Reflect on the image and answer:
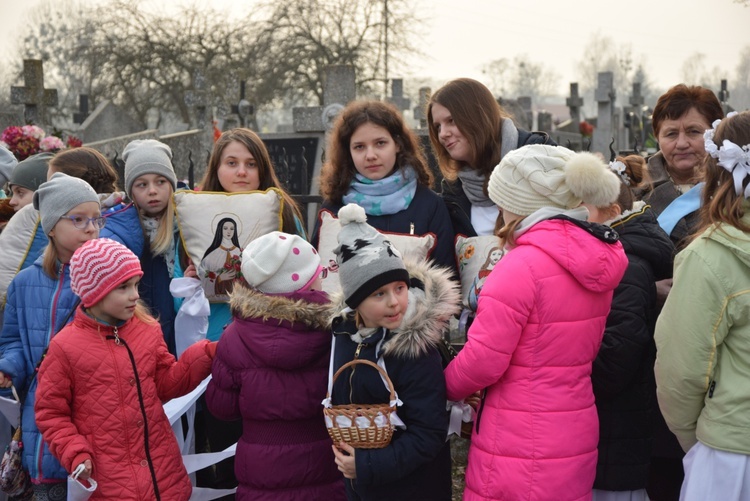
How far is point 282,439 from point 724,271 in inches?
66.6

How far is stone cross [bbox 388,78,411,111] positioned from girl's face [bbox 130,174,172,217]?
67.7ft

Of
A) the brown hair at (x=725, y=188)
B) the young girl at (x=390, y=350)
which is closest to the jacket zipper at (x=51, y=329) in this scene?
the young girl at (x=390, y=350)

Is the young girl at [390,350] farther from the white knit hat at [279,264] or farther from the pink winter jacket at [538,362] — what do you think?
the white knit hat at [279,264]

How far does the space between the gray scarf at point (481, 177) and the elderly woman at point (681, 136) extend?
78 centimetres

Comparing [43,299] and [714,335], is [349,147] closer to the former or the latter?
[43,299]

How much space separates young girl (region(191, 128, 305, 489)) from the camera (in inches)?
156

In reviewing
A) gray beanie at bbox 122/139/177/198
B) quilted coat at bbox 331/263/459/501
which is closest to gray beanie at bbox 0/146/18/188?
gray beanie at bbox 122/139/177/198

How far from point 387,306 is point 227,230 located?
1353mm

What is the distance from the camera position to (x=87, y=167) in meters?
4.14

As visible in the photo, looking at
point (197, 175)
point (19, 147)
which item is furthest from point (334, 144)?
point (197, 175)

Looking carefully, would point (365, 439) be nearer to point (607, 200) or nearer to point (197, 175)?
point (607, 200)

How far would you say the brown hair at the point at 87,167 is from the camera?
13.4ft

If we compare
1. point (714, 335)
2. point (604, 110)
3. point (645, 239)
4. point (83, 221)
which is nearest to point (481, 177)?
point (645, 239)

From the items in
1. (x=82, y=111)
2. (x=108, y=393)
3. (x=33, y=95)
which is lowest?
(x=108, y=393)
